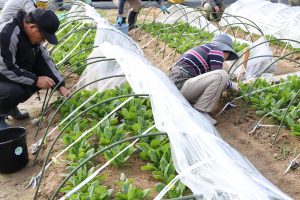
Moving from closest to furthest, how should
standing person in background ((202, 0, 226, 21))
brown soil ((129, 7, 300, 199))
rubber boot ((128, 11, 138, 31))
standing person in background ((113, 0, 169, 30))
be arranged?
brown soil ((129, 7, 300, 199)) < standing person in background ((113, 0, 169, 30)) < rubber boot ((128, 11, 138, 31)) < standing person in background ((202, 0, 226, 21))

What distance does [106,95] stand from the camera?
194 inches

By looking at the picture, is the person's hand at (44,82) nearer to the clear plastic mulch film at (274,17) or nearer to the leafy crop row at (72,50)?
the leafy crop row at (72,50)

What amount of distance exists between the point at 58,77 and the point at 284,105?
317cm

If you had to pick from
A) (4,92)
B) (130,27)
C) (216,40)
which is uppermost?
(216,40)

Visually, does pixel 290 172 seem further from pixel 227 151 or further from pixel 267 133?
pixel 227 151

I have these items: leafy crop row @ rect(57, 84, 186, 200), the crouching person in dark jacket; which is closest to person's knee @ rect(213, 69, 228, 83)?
leafy crop row @ rect(57, 84, 186, 200)

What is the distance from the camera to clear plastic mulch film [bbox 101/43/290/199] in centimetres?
205

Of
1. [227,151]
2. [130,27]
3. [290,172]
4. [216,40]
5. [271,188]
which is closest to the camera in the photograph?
[271,188]

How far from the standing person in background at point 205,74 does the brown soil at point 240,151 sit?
1.33 feet

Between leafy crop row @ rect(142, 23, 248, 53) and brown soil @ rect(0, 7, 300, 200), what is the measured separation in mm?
2691

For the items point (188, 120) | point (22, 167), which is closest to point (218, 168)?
point (188, 120)

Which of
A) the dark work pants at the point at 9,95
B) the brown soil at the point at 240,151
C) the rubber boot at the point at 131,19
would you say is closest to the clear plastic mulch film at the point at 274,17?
the rubber boot at the point at 131,19

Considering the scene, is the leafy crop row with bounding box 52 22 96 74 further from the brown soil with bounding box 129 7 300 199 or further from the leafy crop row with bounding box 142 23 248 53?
the brown soil with bounding box 129 7 300 199

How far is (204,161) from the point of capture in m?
2.35
